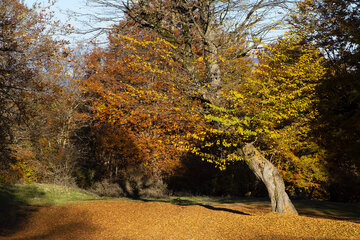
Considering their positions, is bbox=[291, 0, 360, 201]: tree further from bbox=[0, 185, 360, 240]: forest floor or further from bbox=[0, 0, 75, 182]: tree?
bbox=[0, 0, 75, 182]: tree

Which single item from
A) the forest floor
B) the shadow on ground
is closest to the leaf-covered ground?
the forest floor

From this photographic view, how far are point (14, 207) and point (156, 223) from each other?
244 inches

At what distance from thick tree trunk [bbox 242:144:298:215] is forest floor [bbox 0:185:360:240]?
44 cm

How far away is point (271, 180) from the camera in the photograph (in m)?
9.37

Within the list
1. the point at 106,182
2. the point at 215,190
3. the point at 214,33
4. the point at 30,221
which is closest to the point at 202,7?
the point at 214,33

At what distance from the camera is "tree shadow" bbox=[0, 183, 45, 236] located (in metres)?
9.55

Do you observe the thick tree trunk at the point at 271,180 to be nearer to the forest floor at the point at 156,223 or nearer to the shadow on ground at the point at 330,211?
the forest floor at the point at 156,223

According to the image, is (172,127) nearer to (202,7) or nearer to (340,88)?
(202,7)

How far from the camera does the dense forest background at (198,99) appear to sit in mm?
8492

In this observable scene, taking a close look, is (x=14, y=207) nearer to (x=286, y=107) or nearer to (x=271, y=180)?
(x=271, y=180)

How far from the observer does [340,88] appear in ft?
19.9

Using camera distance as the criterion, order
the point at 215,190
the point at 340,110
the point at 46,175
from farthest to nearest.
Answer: the point at 215,190, the point at 46,175, the point at 340,110

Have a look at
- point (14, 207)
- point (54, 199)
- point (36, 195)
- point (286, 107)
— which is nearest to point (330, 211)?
point (286, 107)

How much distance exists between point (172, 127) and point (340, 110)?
1462 cm
